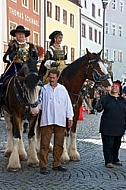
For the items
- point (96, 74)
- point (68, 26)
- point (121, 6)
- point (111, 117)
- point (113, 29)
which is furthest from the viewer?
point (121, 6)

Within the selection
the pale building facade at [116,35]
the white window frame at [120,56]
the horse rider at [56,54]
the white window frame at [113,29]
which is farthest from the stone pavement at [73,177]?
the white window frame at [120,56]

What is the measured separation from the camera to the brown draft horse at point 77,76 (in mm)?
8633

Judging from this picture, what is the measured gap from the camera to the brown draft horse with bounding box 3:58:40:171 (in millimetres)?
7562

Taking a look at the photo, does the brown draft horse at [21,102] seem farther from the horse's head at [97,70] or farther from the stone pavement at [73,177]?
the horse's head at [97,70]

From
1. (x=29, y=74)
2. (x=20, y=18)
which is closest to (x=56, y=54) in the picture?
(x=29, y=74)

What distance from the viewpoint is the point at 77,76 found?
8898mm

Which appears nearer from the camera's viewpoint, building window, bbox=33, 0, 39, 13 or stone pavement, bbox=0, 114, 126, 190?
stone pavement, bbox=0, 114, 126, 190

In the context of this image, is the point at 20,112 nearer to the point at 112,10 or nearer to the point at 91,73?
the point at 91,73

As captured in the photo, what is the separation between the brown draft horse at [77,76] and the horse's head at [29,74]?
1169 millimetres

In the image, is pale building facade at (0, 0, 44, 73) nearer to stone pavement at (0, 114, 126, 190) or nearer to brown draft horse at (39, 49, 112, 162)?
brown draft horse at (39, 49, 112, 162)

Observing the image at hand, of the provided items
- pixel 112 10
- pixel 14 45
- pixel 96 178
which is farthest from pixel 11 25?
pixel 112 10

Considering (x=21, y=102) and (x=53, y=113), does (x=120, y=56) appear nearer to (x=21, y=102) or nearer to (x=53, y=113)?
(x=21, y=102)

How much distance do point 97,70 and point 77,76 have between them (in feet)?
1.60

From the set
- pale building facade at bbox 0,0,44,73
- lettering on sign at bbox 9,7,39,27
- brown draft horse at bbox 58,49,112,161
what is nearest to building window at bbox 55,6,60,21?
pale building facade at bbox 0,0,44,73
